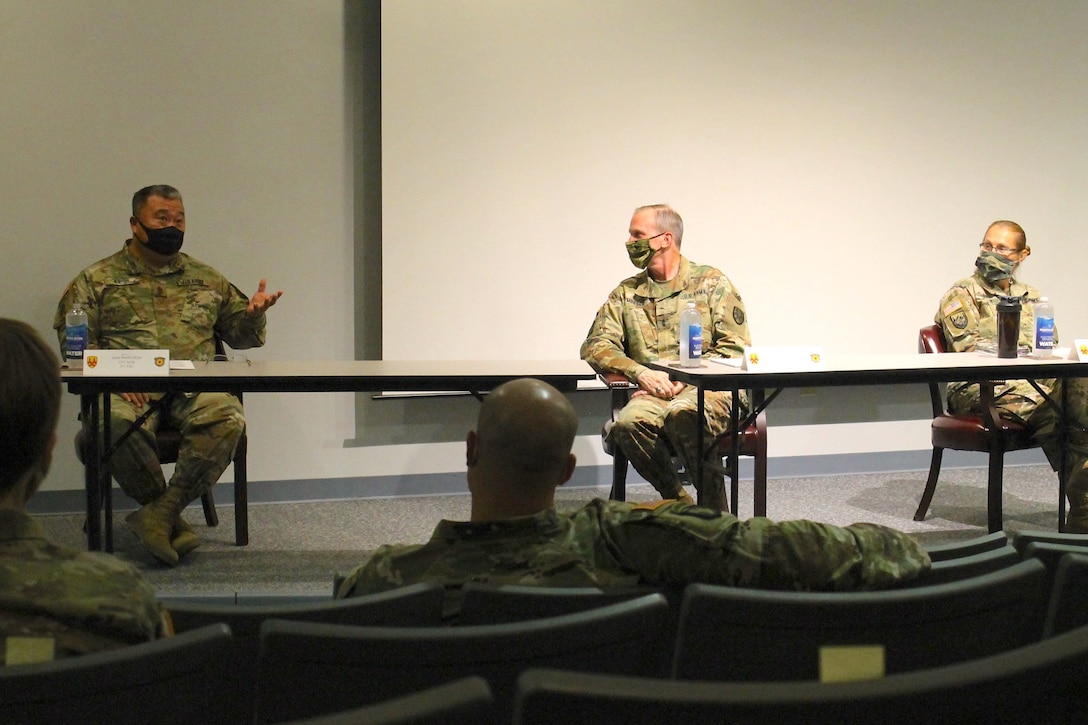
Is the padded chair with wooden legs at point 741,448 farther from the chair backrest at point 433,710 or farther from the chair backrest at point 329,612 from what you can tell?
the chair backrest at point 433,710

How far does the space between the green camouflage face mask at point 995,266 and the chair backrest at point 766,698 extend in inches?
155

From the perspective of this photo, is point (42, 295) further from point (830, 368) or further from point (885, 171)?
point (885, 171)

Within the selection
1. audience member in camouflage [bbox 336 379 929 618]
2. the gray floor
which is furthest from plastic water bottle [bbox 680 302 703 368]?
audience member in camouflage [bbox 336 379 929 618]

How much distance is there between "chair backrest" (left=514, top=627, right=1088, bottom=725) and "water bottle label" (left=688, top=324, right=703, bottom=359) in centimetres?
263

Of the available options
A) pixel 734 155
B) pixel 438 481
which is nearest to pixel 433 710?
pixel 438 481

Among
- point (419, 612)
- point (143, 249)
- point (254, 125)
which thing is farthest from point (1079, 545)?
point (254, 125)

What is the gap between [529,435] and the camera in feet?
4.96

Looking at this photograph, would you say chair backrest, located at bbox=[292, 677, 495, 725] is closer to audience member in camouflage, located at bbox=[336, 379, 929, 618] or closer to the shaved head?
Result: audience member in camouflage, located at bbox=[336, 379, 929, 618]

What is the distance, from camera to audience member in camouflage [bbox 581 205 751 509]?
11.9 feet

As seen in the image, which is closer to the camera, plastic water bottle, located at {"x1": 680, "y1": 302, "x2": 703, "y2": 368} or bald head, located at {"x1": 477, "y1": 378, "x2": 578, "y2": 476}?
bald head, located at {"x1": 477, "y1": 378, "x2": 578, "y2": 476}

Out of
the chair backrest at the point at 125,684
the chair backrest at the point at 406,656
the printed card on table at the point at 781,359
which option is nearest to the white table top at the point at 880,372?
the printed card on table at the point at 781,359

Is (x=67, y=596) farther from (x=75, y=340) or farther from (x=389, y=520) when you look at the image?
(x=389, y=520)

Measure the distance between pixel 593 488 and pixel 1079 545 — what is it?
3.46 metres

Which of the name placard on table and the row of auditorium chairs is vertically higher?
the name placard on table
